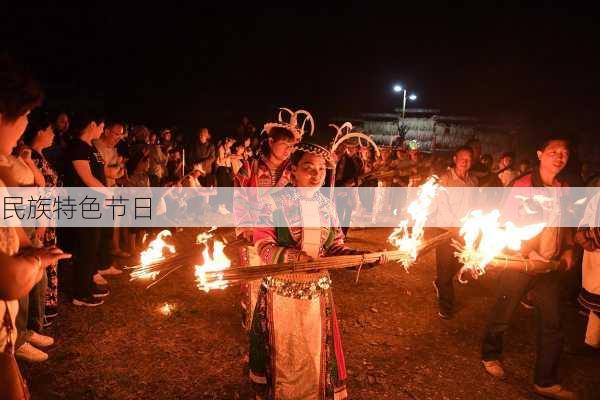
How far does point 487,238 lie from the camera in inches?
137

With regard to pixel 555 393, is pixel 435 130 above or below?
above

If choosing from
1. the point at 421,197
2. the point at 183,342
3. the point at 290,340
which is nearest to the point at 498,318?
the point at 421,197

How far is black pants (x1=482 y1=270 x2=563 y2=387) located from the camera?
3.77 m

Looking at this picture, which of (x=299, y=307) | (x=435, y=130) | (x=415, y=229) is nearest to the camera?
(x=299, y=307)

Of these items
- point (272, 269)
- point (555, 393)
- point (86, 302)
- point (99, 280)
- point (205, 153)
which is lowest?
point (555, 393)

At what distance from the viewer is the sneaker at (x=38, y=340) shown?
4.27 meters

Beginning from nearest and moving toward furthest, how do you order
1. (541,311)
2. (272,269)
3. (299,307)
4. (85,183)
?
(272,269) < (299,307) < (541,311) < (85,183)

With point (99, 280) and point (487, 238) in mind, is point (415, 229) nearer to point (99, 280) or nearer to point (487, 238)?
point (487, 238)

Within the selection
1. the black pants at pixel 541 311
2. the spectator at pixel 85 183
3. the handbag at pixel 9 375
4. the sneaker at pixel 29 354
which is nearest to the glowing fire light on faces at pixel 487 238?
the black pants at pixel 541 311

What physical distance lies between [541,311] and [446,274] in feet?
6.16

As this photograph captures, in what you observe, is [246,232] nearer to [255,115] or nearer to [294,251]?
[294,251]

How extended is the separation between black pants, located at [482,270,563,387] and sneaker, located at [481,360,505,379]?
354mm

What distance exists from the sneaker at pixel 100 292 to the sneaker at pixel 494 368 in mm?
5158

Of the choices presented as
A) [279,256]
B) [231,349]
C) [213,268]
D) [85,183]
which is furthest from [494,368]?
[85,183]
